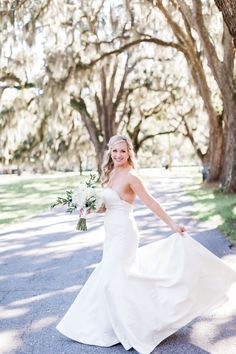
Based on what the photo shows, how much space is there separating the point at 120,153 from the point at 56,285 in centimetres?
221

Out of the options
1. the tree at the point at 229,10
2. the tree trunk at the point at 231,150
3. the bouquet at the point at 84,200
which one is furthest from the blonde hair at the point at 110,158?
the tree trunk at the point at 231,150

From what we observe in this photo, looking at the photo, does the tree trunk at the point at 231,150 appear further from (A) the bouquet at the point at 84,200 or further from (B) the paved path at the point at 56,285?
(A) the bouquet at the point at 84,200

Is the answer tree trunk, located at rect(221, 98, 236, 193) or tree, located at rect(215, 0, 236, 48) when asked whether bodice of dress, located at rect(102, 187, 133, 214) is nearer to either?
tree, located at rect(215, 0, 236, 48)

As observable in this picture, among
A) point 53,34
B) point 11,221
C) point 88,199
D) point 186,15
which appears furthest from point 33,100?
point 88,199

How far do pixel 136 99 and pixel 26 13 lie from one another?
15971 millimetres

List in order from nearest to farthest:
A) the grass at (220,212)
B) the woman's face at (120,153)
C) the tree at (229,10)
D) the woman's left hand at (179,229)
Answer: the woman's left hand at (179,229) → the woman's face at (120,153) → the tree at (229,10) → the grass at (220,212)

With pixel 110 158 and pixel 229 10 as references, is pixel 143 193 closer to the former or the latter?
pixel 110 158

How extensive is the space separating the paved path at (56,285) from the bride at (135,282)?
0.15m

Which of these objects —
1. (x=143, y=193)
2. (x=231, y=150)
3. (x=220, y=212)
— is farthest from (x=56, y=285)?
(x=231, y=150)

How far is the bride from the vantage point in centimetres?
390

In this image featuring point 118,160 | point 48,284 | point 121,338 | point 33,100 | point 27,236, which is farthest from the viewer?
point 33,100

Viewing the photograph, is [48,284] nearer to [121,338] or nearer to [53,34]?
[121,338]

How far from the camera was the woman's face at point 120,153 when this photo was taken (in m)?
4.20

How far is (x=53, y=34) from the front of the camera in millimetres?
18766
